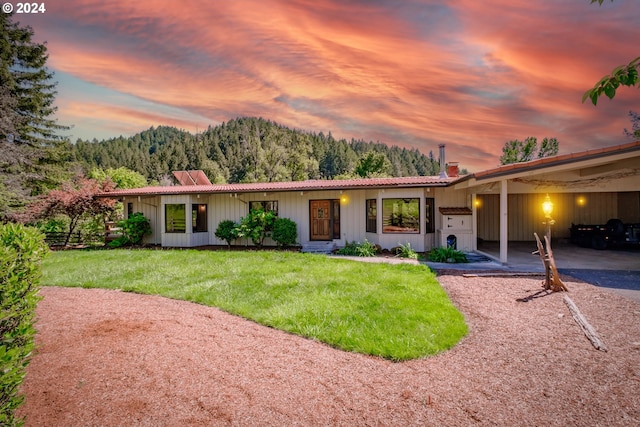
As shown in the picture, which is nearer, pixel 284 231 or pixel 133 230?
pixel 284 231

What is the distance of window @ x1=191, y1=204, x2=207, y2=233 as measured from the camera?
49.5ft

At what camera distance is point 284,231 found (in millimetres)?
13445

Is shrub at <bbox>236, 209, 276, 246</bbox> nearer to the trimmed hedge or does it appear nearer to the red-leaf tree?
the red-leaf tree

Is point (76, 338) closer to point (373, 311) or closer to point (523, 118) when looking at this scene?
point (373, 311)

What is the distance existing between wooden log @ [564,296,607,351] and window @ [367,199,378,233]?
7448 millimetres

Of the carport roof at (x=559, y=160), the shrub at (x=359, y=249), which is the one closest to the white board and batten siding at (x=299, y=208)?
the shrub at (x=359, y=249)

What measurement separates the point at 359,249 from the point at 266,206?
4.98 m

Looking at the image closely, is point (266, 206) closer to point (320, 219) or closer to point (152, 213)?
point (320, 219)

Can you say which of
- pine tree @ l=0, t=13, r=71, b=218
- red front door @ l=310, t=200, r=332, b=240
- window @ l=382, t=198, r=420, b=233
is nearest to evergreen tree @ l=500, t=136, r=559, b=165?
window @ l=382, t=198, r=420, b=233

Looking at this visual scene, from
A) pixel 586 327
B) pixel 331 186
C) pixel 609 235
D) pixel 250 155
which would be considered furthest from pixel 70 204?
pixel 250 155

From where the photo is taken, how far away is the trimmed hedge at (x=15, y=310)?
85.4 inches

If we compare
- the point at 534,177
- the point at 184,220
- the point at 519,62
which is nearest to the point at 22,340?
the point at 519,62

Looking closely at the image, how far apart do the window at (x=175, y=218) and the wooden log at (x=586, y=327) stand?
1386 centimetres

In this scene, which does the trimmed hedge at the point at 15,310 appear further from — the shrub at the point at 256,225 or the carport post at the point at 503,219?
the shrub at the point at 256,225
